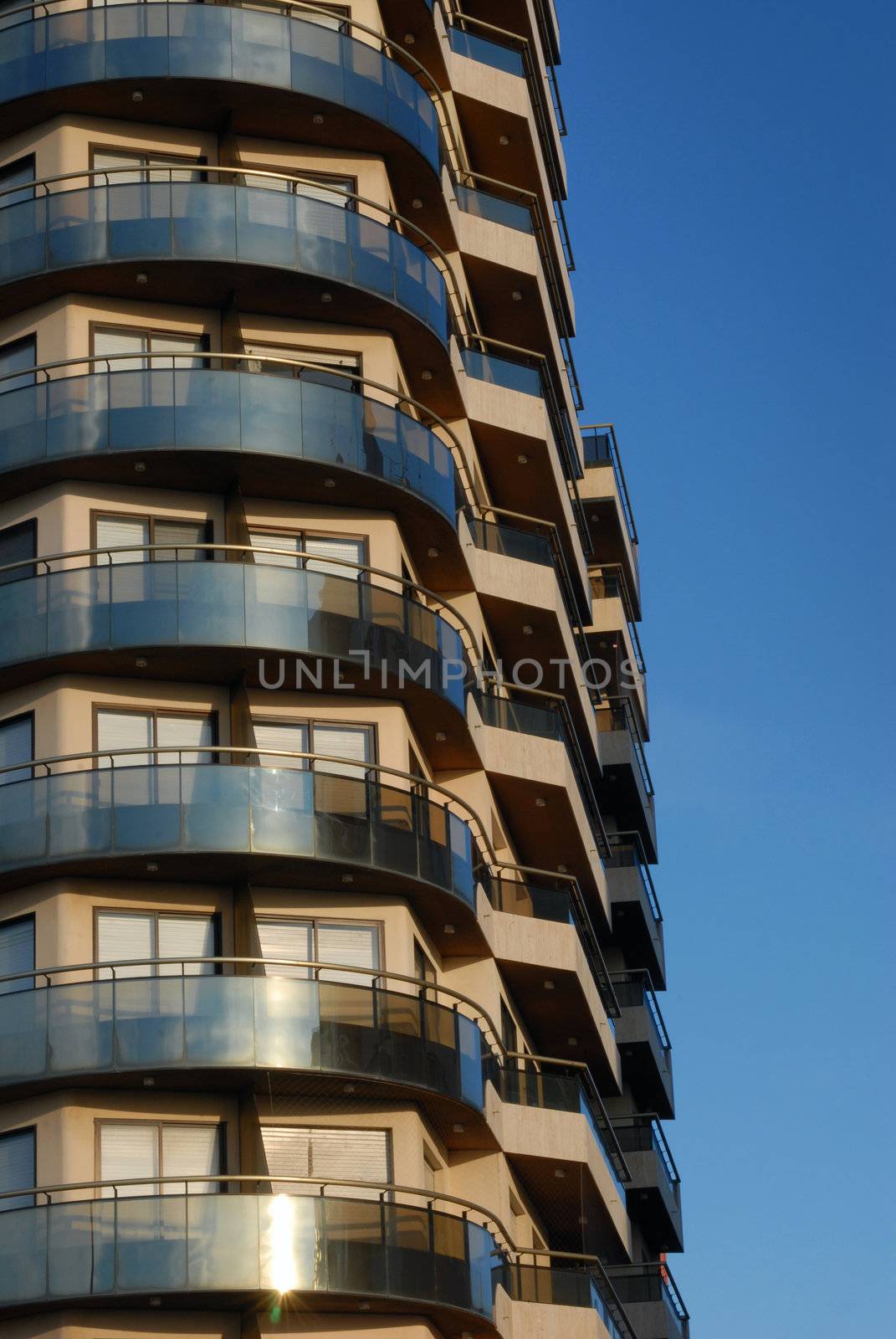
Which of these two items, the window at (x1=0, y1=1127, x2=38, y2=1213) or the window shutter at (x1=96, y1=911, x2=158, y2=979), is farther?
the window shutter at (x1=96, y1=911, x2=158, y2=979)

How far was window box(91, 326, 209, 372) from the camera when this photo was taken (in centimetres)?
4747

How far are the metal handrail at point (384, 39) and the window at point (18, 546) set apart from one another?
33.7ft

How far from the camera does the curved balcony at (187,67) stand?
48406 mm

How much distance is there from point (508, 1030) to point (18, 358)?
17086 millimetres

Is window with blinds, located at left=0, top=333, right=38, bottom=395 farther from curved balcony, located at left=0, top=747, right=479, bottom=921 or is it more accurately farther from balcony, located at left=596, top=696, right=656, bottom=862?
balcony, located at left=596, top=696, right=656, bottom=862

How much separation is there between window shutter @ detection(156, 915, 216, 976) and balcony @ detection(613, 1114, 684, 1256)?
29159 mm

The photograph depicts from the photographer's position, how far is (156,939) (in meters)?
43.1

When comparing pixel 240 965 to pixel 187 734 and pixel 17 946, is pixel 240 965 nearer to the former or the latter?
pixel 17 946

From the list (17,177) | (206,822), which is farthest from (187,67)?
(206,822)

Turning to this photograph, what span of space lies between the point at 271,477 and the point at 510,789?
11.2 metres

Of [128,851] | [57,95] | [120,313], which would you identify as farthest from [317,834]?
[57,95]

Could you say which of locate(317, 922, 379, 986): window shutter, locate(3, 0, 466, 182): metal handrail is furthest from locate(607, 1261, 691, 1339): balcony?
locate(3, 0, 466, 182): metal handrail

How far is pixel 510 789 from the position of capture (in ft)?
180

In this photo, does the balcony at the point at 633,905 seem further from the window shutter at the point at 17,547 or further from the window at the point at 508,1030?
the window shutter at the point at 17,547
